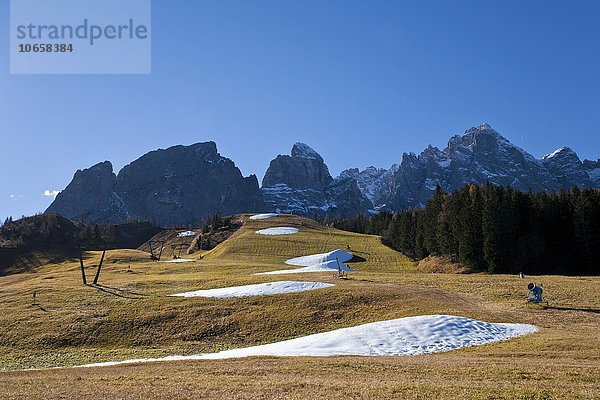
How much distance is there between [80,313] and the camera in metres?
46.2

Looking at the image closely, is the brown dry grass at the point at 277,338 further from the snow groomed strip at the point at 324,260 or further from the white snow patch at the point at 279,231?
the white snow patch at the point at 279,231

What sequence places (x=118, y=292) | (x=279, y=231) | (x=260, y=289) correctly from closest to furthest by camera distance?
(x=260, y=289) → (x=118, y=292) → (x=279, y=231)

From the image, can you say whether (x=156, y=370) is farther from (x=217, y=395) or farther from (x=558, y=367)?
(x=558, y=367)

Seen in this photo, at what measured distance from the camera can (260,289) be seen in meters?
51.9

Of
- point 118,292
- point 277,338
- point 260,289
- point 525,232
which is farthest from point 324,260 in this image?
point 277,338

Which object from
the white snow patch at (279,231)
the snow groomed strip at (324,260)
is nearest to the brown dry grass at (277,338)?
the snow groomed strip at (324,260)

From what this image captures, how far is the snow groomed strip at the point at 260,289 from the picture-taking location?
1983 inches

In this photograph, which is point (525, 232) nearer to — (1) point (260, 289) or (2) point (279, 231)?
(1) point (260, 289)

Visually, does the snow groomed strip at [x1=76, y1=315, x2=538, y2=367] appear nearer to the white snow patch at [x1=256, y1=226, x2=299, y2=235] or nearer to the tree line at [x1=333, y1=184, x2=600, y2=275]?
the tree line at [x1=333, y1=184, x2=600, y2=275]

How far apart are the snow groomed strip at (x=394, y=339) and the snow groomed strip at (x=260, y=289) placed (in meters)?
14.8

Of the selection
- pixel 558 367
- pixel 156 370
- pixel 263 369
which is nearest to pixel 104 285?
pixel 156 370

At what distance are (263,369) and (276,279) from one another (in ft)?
120

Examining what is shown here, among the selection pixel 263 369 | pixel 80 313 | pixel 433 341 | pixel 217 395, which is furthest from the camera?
pixel 80 313

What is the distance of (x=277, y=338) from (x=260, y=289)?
14597mm
